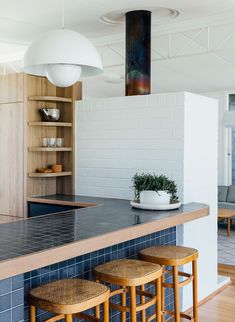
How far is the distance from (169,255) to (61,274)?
0.79m

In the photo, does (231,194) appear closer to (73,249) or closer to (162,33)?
(162,33)

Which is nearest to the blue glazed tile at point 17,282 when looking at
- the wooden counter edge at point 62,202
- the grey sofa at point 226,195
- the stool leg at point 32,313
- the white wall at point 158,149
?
the stool leg at point 32,313

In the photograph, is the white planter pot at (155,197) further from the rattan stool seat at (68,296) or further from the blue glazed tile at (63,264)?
the rattan stool seat at (68,296)

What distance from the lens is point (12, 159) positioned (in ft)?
15.7

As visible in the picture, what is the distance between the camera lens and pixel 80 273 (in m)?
2.97

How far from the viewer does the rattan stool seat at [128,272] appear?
2623 mm

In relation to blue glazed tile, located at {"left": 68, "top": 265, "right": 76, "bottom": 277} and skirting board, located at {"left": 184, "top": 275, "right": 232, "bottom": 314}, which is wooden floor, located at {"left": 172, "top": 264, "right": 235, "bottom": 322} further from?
blue glazed tile, located at {"left": 68, "top": 265, "right": 76, "bottom": 277}

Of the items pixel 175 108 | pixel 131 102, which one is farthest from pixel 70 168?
pixel 175 108

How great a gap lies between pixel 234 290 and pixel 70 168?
2090 mm

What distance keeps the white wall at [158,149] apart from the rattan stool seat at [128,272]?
1.23 meters

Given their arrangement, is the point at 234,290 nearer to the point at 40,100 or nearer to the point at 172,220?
the point at 172,220

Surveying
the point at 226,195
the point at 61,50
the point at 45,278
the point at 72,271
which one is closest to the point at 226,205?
the point at 226,195

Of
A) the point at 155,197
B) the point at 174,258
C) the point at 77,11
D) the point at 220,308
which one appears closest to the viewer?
the point at 174,258

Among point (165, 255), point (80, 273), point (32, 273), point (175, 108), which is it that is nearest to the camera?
point (32, 273)
